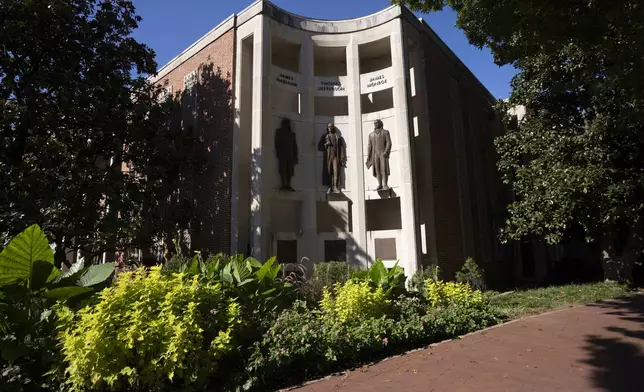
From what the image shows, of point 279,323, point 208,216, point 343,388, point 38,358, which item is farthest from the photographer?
point 208,216

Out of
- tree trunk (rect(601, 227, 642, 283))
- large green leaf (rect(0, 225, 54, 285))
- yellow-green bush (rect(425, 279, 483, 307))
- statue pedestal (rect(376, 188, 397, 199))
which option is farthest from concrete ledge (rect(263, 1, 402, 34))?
large green leaf (rect(0, 225, 54, 285))

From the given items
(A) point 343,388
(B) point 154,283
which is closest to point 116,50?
(B) point 154,283

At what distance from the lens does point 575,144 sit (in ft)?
46.6

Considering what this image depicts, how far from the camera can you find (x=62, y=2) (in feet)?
40.3

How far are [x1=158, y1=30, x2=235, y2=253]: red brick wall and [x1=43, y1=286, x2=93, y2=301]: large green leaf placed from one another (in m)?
10.8

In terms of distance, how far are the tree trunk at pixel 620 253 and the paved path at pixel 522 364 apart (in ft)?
31.0

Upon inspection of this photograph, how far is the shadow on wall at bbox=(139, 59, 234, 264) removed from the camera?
621 inches

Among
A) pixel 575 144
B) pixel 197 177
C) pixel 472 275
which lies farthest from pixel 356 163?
pixel 575 144

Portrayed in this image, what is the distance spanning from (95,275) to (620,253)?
59.8ft

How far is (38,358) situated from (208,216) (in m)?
12.6

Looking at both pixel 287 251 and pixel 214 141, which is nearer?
pixel 287 251

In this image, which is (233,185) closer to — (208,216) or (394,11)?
(208,216)

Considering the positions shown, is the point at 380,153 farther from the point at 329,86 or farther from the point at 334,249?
the point at 334,249

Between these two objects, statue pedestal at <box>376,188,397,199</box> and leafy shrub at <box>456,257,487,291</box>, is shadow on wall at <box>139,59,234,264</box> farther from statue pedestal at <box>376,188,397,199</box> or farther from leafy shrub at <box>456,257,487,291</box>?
leafy shrub at <box>456,257,487,291</box>
